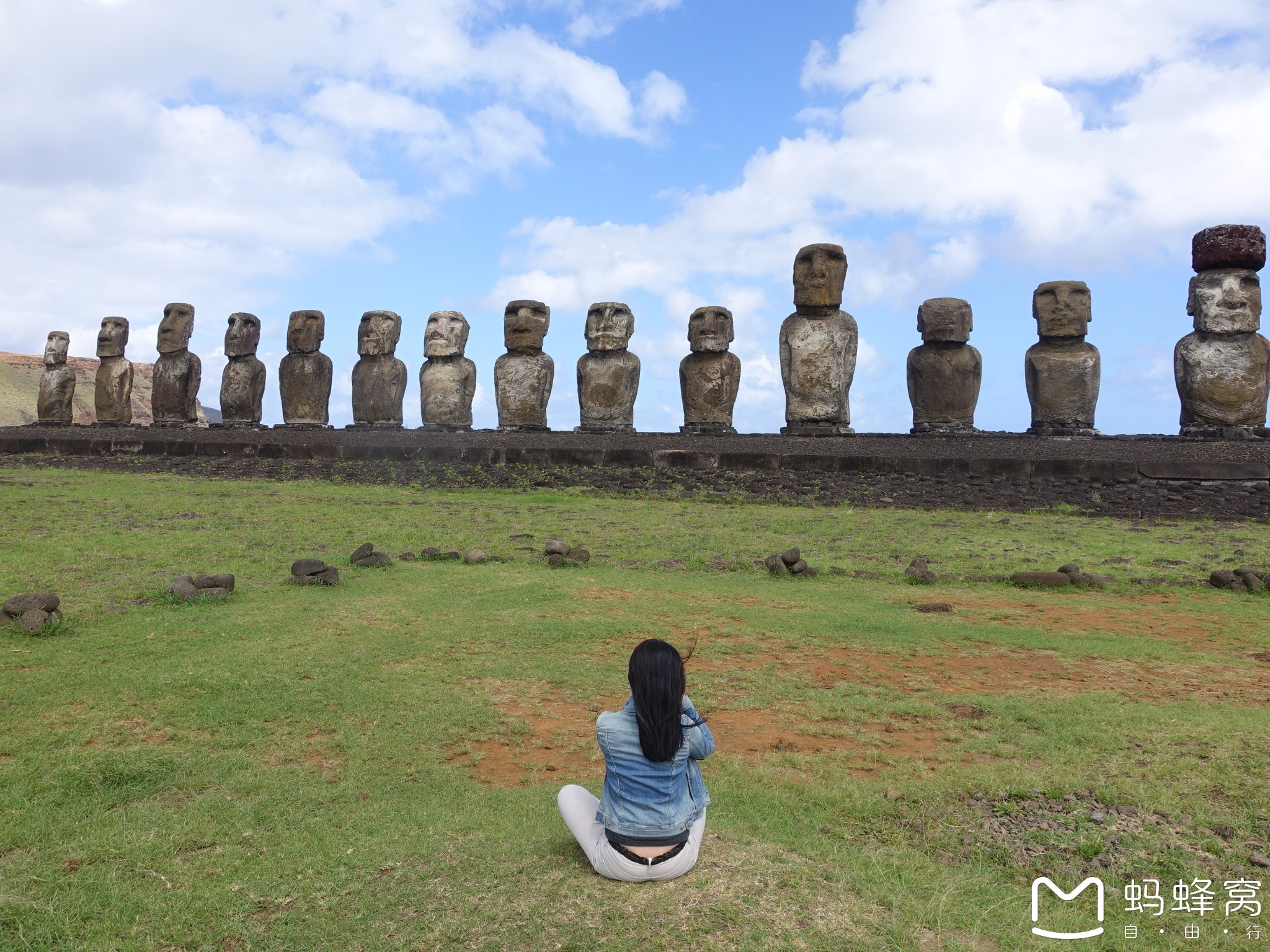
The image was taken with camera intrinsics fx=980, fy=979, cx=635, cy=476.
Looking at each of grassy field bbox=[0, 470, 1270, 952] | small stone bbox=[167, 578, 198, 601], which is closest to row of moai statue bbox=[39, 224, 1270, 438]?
grassy field bbox=[0, 470, 1270, 952]

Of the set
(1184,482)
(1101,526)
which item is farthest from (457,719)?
(1184,482)

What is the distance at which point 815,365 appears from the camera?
16141mm

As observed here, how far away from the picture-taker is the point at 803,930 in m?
2.63

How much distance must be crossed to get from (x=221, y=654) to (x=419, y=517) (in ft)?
19.6

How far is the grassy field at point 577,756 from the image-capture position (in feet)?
9.01

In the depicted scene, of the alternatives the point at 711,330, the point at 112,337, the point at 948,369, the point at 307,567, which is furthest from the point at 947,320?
the point at 112,337

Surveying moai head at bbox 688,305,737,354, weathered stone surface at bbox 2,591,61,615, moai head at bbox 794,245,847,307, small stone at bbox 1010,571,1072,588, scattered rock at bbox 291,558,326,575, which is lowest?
weathered stone surface at bbox 2,591,61,615

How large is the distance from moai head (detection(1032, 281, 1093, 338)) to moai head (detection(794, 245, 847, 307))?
3.20 meters

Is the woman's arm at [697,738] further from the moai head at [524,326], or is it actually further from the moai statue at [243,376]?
the moai statue at [243,376]

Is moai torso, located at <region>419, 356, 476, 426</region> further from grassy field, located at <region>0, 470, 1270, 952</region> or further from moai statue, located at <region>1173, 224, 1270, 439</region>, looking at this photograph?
moai statue, located at <region>1173, 224, 1270, 439</region>

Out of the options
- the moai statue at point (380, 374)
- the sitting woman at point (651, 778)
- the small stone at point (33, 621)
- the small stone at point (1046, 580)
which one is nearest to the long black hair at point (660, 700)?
the sitting woman at point (651, 778)

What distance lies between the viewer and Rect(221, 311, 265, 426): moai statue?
69.8 feet

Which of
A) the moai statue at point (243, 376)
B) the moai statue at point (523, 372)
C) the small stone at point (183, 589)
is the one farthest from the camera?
the moai statue at point (243, 376)

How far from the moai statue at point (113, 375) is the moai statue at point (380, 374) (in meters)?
7.36
